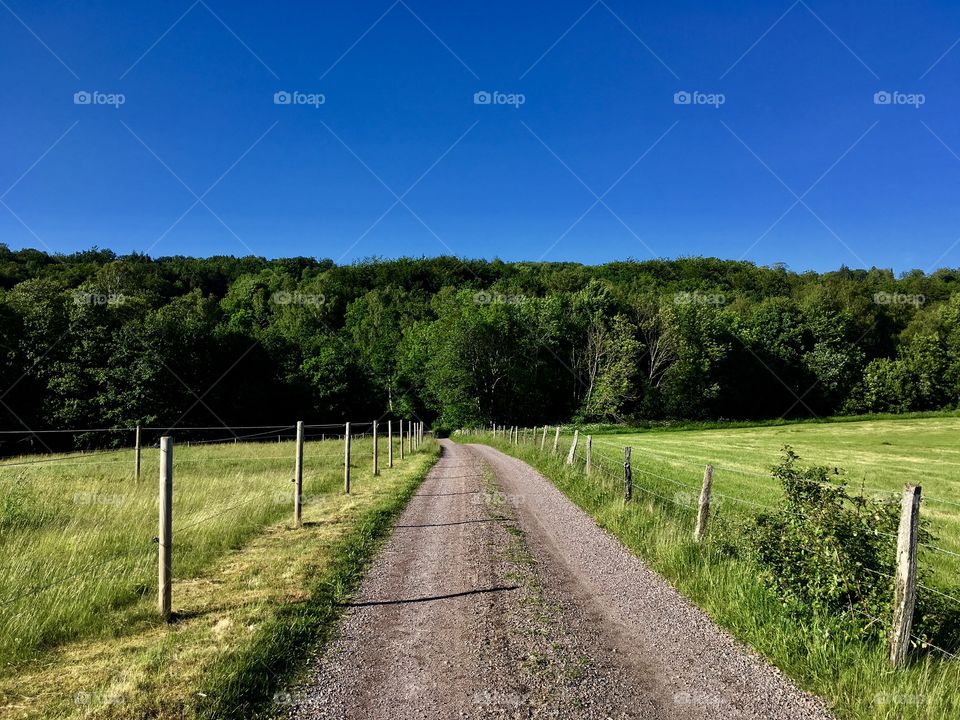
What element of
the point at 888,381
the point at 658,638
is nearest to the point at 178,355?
the point at 658,638

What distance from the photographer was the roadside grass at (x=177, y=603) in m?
4.17

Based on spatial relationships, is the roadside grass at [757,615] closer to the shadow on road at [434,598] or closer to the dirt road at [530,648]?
the dirt road at [530,648]

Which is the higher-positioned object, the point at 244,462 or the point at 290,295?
the point at 290,295

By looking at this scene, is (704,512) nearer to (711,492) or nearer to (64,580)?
(711,492)

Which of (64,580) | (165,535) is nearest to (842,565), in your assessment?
(165,535)

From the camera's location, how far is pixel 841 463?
87.4ft

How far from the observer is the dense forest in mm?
50375

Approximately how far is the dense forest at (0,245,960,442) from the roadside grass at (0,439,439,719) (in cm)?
4716

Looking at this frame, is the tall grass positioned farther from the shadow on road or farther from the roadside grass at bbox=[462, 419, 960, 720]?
the roadside grass at bbox=[462, 419, 960, 720]

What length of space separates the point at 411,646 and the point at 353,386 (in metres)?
70.2

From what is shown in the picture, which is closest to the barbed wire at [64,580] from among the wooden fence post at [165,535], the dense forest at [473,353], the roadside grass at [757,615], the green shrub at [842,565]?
the wooden fence post at [165,535]

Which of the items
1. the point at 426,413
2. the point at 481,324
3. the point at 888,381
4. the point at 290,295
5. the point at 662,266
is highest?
the point at 662,266

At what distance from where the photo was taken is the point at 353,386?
73.4 metres

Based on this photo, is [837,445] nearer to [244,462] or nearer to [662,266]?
[244,462]
